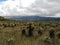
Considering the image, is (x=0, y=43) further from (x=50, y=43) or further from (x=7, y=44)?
(x=50, y=43)

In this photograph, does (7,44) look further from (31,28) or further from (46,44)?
(31,28)

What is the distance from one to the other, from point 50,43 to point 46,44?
348 mm

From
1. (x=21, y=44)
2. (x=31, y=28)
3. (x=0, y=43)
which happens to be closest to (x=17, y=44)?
(x=21, y=44)

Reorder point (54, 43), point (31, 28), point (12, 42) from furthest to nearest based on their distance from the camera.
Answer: point (31, 28) → point (54, 43) → point (12, 42)

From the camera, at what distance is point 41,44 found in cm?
1345

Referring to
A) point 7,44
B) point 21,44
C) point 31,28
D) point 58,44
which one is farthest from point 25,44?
point 31,28

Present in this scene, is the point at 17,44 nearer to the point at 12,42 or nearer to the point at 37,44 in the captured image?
the point at 12,42

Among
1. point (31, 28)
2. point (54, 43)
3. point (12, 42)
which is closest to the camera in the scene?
point (12, 42)

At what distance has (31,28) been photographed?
1019 inches

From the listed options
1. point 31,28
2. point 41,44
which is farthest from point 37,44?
point 31,28

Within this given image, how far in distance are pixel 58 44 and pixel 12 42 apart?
9.63 ft

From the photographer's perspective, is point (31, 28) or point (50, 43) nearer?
point (50, 43)

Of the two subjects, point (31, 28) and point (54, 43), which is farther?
point (31, 28)

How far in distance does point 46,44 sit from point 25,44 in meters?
1.36
